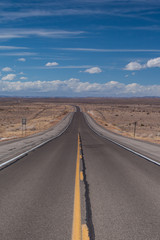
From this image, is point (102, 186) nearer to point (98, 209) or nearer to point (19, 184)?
point (98, 209)

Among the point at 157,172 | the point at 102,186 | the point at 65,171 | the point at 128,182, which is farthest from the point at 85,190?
the point at 157,172

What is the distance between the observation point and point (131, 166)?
10.5 m

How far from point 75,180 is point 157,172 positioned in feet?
11.3

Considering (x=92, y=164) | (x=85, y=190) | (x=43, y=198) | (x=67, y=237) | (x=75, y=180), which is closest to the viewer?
(x=67, y=237)

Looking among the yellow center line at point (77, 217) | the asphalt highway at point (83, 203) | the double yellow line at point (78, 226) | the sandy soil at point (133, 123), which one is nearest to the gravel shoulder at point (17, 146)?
the asphalt highway at point (83, 203)

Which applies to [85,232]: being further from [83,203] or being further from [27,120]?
[27,120]

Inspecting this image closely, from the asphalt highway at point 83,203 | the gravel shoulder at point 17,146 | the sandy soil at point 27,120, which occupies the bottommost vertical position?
the sandy soil at point 27,120

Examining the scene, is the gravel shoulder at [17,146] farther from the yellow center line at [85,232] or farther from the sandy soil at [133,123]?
the sandy soil at [133,123]

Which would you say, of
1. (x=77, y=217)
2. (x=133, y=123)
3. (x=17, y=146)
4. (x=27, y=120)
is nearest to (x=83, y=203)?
(x=77, y=217)

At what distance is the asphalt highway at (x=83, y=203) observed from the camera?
4.26 meters

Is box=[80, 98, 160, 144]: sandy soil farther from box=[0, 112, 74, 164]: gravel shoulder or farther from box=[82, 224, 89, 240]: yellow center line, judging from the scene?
box=[82, 224, 89, 240]: yellow center line

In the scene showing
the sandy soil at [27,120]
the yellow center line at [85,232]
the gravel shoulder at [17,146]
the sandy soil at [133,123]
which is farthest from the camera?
the sandy soil at [27,120]

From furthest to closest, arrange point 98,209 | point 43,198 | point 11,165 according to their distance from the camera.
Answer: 1. point 11,165
2. point 43,198
3. point 98,209

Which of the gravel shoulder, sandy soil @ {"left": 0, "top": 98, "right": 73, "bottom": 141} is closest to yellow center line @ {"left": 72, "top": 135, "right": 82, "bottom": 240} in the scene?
the gravel shoulder
